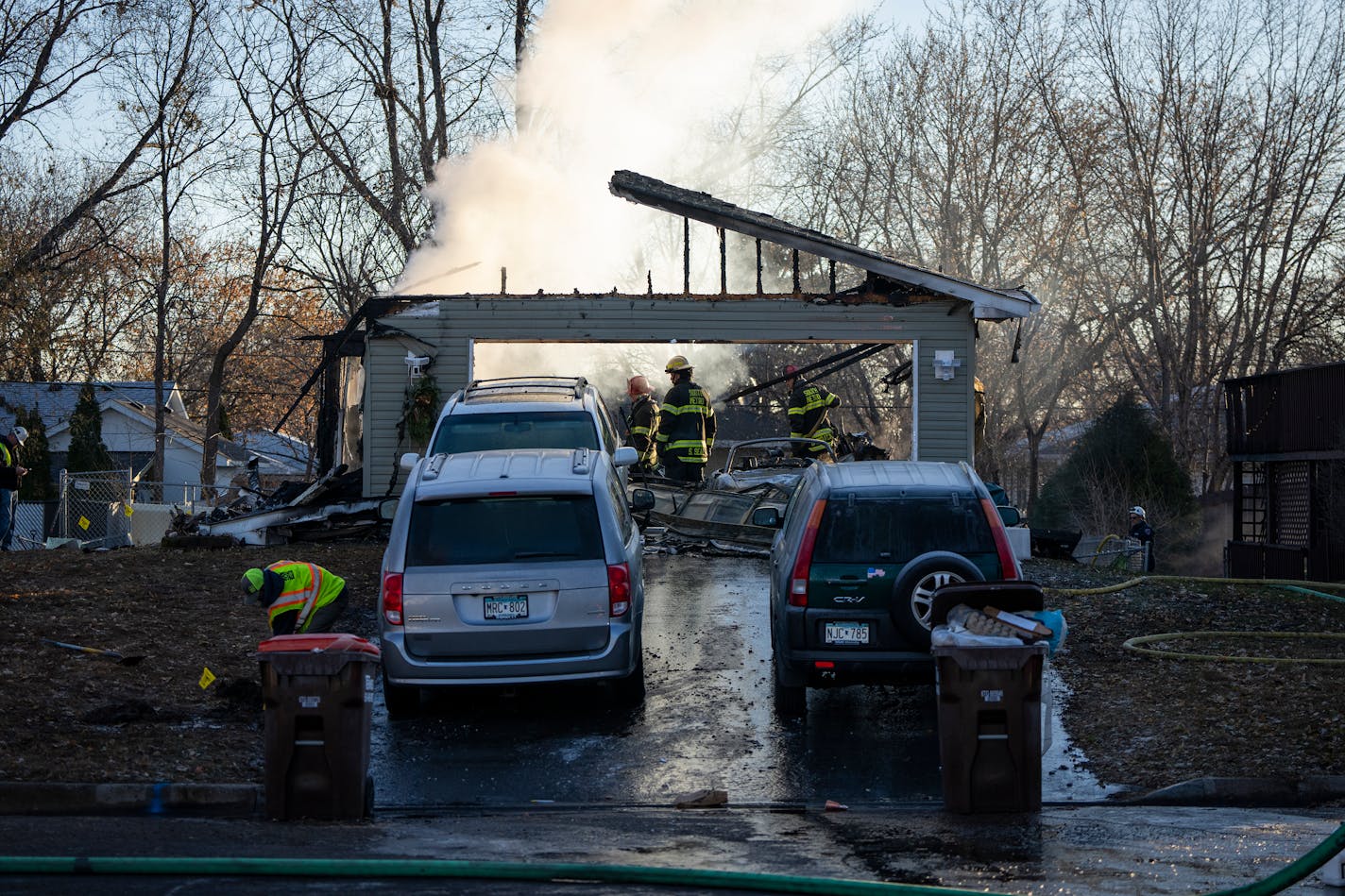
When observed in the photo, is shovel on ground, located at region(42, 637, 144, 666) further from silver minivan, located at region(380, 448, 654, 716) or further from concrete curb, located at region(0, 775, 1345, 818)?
concrete curb, located at region(0, 775, 1345, 818)

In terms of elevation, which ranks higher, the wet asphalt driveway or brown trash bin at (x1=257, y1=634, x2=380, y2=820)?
brown trash bin at (x1=257, y1=634, x2=380, y2=820)

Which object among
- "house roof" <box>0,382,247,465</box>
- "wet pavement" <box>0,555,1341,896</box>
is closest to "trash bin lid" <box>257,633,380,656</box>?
"wet pavement" <box>0,555,1341,896</box>

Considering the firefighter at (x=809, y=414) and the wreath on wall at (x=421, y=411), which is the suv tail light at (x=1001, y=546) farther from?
the wreath on wall at (x=421, y=411)

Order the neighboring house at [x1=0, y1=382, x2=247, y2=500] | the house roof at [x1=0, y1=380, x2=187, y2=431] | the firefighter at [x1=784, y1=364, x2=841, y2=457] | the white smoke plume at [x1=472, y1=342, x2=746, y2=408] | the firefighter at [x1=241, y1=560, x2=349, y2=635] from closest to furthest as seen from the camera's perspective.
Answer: the firefighter at [x1=241, y1=560, x2=349, y2=635]
the firefighter at [x1=784, y1=364, x2=841, y2=457]
the white smoke plume at [x1=472, y1=342, x2=746, y2=408]
the house roof at [x1=0, y1=380, x2=187, y2=431]
the neighboring house at [x1=0, y1=382, x2=247, y2=500]

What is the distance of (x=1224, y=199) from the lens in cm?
3534

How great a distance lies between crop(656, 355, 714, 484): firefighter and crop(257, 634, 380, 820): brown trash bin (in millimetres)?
10635

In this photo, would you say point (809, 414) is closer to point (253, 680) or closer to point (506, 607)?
point (506, 607)

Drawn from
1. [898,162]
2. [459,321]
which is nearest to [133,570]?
[459,321]

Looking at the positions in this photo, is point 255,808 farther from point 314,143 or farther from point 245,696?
point 314,143

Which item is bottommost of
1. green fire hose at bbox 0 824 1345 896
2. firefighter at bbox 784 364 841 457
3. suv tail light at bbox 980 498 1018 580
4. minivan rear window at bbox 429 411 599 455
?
green fire hose at bbox 0 824 1345 896

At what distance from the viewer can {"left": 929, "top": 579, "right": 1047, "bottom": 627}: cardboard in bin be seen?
7523 mm

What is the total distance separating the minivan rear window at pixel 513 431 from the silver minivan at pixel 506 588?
3.88 metres

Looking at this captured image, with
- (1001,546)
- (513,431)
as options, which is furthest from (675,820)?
(513,431)

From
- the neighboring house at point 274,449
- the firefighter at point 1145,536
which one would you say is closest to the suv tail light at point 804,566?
the firefighter at point 1145,536
